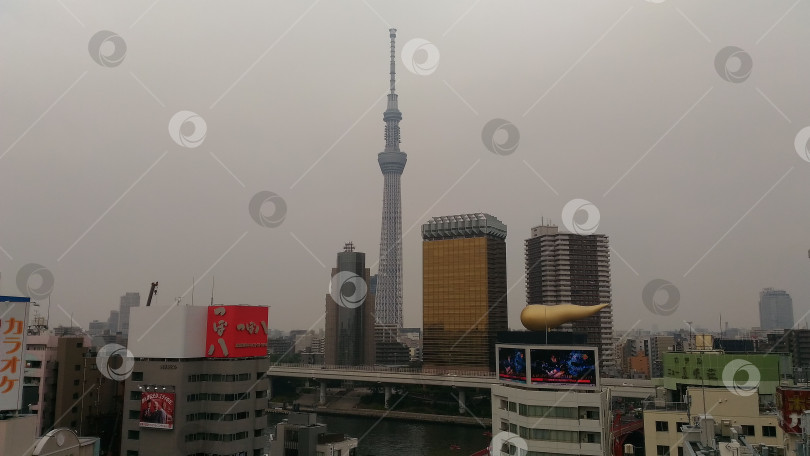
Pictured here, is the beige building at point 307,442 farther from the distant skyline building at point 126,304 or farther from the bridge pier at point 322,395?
the distant skyline building at point 126,304

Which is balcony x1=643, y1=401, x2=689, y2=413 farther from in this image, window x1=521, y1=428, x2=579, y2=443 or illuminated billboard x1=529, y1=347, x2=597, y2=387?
window x1=521, y1=428, x2=579, y2=443

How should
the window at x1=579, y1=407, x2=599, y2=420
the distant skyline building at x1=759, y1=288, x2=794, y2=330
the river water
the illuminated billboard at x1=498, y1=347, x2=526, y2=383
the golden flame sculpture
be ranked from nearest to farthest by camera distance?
the window at x1=579, y1=407, x2=599, y2=420 < the illuminated billboard at x1=498, y1=347, x2=526, y2=383 < the golden flame sculpture < the river water < the distant skyline building at x1=759, y1=288, x2=794, y2=330

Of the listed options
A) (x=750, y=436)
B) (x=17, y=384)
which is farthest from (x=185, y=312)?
(x=750, y=436)

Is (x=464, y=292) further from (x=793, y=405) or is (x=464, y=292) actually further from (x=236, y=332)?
(x=793, y=405)

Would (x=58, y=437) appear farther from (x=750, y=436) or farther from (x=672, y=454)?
(x=750, y=436)

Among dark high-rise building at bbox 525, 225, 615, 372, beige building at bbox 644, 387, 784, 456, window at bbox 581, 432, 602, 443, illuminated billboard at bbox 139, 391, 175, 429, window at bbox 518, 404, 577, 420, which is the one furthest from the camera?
dark high-rise building at bbox 525, 225, 615, 372

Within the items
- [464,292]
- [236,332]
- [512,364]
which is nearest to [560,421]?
[512,364]

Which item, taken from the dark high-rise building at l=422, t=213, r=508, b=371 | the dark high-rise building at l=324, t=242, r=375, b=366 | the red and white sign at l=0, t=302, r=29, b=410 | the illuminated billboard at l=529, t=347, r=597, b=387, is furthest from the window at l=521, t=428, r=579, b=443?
the dark high-rise building at l=324, t=242, r=375, b=366

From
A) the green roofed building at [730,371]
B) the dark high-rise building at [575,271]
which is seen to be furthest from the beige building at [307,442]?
the dark high-rise building at [575,271]
